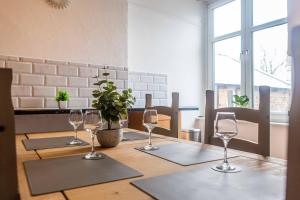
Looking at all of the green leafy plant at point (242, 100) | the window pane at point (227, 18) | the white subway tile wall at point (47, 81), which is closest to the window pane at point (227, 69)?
the window pane at point (227, 18)

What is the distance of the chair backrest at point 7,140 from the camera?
1.84ft

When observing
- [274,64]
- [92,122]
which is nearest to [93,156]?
[92,122]

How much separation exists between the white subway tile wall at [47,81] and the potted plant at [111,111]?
1282 mm

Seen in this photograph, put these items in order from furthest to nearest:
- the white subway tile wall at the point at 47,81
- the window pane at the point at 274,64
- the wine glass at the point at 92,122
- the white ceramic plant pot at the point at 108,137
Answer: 1. the window pane at the point at 274,64
2. the white subway tile wall at the point at 47,81
3. the white ceramic plant pot at the point at 108,137
4. the wine glass at the point at 92,122

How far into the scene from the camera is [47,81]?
226cm

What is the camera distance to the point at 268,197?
0.56 meters

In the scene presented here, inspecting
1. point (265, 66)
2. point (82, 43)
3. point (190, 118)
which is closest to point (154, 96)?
point (190, 118)

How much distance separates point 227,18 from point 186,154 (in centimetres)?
287

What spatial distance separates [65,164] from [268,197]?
→ 62 centimetres

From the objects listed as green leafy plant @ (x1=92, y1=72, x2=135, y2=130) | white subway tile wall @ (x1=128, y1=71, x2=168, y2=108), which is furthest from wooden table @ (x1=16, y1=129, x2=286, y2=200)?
white subway tile wall @ (x1=128, y1=71, x2=168, y2=108)

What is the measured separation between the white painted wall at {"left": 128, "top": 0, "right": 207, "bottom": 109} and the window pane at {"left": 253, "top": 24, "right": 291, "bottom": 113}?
83 centimetres

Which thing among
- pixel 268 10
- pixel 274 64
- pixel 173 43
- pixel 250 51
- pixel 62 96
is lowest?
pixel 62 96

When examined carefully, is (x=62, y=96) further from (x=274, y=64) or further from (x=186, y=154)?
(x=274, y=64)

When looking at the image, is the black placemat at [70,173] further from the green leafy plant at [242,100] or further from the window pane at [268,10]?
the window pane at [268,10]
